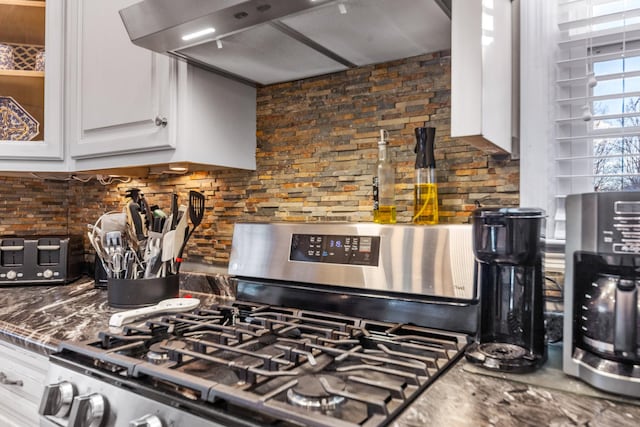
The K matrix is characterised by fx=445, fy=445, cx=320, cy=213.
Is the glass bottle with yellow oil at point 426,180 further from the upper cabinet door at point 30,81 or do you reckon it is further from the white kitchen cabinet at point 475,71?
the upper cabinet door at point 30,81

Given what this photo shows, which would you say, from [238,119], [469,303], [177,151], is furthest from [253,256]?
[469,303]

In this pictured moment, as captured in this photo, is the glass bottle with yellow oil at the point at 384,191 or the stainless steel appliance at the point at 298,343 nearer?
the stainless steel appliance at the point at 298,343

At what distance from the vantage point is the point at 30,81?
1.68m

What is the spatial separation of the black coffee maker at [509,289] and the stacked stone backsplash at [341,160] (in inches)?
11.5

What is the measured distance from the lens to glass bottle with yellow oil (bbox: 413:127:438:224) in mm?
1117

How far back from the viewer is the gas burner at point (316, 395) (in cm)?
62

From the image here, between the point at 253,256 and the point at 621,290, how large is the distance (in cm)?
90

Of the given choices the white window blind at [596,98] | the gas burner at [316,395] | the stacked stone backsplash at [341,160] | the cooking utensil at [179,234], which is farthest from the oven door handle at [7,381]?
the white window blind at [596,98]

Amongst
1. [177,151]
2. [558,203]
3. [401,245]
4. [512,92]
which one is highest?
[512,92]

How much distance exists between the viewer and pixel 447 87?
1.20 m

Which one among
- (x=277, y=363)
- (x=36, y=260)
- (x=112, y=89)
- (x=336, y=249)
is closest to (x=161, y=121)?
(x=112, y=89)

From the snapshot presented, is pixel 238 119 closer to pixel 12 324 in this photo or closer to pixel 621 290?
pixel 12 324

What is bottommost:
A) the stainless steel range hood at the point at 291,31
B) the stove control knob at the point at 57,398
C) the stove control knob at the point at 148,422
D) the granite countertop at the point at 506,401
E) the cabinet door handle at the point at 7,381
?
the cabinet door handle at the point at 7,381

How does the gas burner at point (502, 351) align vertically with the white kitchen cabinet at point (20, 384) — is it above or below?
above
